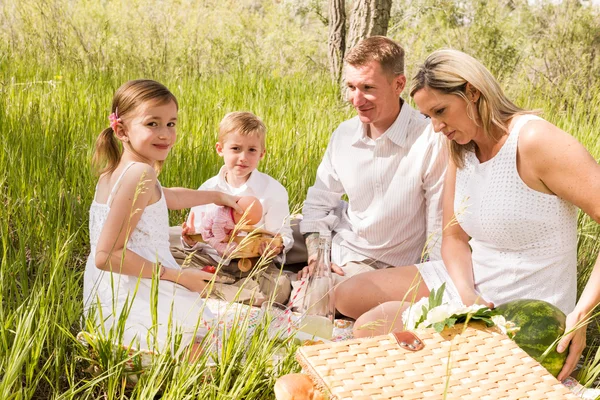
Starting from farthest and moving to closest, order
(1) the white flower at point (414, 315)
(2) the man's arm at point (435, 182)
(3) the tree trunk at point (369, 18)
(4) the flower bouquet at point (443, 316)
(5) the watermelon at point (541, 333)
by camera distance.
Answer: (3) the tree trunk at point (369, 18), (2) the man's arm at point (435, 182), (5) the watermelon at point (541, 333), (1) the white flower at point (414, 315), (4) the flower bouquet at point (443, 316)

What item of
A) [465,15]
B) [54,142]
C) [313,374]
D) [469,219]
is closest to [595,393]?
[469,219]

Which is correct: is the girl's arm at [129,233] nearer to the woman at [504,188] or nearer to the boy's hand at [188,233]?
A: the woman at [504,188]

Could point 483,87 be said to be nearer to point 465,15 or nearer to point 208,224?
point 208,224

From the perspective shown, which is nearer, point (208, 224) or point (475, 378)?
point (475, 378)

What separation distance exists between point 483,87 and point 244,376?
1582 mm

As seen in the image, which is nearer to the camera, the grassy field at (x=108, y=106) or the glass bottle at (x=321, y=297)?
the grassy field at (x=108, y=106)

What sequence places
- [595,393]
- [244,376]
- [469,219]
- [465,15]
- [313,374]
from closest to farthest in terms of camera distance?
[313,374]
[244,376]
[595,393]
[469,219]
[465,15]

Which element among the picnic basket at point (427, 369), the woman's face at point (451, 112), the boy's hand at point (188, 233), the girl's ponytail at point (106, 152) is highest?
the woman's face at point (451, 112)

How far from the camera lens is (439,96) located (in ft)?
9.62

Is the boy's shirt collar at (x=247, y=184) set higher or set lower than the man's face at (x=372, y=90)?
lower

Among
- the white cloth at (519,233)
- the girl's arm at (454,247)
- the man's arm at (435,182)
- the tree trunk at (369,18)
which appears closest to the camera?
the white cloth at (519,233)

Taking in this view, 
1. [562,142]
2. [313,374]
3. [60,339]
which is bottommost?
[60,339]

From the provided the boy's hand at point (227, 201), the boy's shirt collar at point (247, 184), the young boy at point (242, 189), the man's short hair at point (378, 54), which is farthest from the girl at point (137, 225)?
the man's short hair at point (378, 54)

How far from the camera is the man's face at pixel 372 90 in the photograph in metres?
3.54
